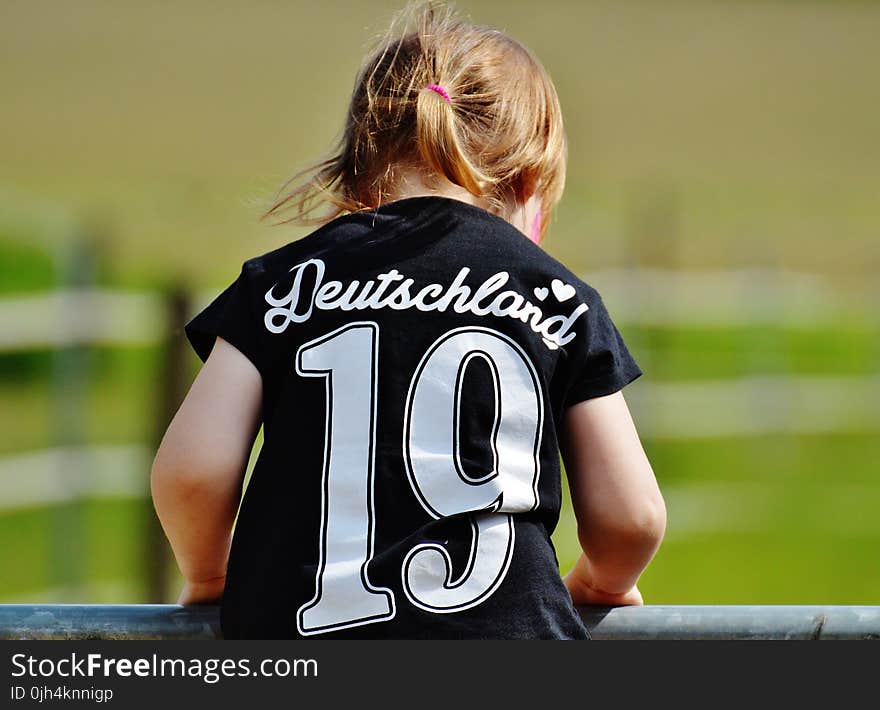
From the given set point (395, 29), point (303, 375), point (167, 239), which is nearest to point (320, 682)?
point (303, 375)

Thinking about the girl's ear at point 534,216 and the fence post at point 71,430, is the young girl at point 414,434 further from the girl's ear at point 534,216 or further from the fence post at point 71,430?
the fence post at point 71,430

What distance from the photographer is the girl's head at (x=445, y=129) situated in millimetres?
1380

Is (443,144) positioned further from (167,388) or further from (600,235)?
(600,235)

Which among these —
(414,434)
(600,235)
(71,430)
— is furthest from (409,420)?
(600,235)

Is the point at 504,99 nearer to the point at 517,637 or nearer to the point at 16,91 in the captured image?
the point at 517,637

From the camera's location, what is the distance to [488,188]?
1.40 m

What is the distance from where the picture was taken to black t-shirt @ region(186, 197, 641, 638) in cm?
119

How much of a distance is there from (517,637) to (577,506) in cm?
18

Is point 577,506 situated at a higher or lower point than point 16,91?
higher

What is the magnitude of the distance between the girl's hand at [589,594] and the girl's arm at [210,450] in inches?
15.7

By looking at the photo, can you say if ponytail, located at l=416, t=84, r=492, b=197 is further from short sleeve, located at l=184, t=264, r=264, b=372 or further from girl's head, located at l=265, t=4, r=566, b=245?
short sleeve, located at l=184, t=264, r=264, b=372

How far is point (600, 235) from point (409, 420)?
9.79 m

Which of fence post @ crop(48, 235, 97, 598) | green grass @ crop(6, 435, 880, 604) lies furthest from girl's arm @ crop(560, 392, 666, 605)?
fence post @ crop(48, 235, 97, 598)

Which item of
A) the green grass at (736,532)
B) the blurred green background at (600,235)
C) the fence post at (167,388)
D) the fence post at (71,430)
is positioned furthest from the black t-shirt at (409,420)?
the fence post at (71,430)
